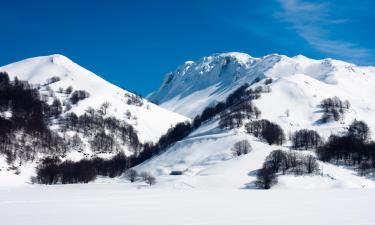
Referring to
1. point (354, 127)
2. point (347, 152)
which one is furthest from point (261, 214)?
point (354, 127)

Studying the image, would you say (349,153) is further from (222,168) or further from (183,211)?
(183,211)

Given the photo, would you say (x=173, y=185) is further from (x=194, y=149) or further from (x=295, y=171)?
(x=194, y=149)

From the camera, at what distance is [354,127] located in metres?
199

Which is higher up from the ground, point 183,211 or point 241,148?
point 241,148

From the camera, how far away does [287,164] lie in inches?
5246

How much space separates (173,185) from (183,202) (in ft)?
247

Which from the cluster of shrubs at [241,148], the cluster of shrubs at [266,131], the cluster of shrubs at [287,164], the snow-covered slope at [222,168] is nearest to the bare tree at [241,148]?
the cluster of shrubs at [241,148]

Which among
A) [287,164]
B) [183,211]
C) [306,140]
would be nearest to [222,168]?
[287,164]

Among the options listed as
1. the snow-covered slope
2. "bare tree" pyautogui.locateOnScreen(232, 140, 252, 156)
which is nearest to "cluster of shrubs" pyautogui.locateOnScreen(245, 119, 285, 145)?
the snow-covered slope

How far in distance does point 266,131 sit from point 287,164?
49.3m

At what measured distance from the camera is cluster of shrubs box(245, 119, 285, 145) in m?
176

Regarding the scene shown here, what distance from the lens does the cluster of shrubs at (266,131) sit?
176 metres

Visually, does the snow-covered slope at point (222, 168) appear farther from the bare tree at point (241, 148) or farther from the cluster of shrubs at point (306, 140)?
the cluster of shrubs at point (306, 140)

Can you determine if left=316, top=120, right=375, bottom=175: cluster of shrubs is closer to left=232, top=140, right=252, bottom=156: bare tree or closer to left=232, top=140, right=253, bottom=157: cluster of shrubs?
left=232, top=140, right=253, bottom=157: cluster of shrubs
